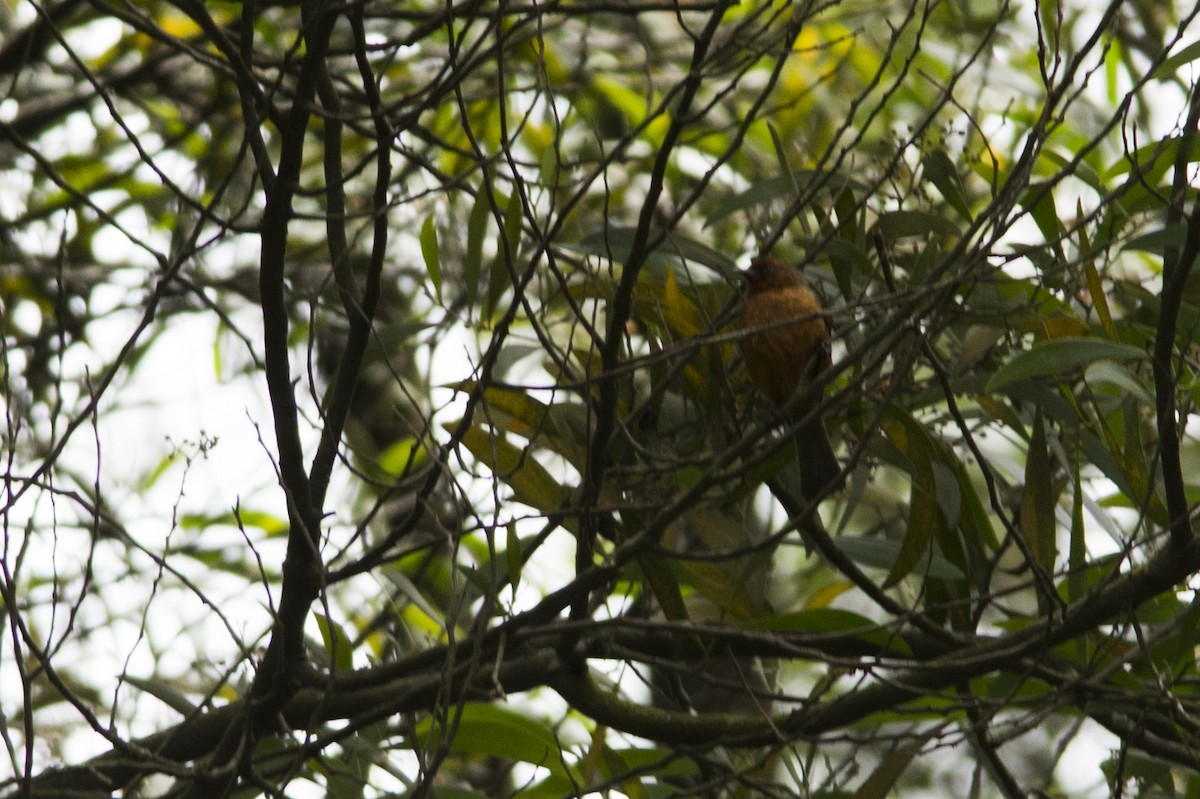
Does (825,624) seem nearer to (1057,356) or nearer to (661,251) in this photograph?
(1057,356)

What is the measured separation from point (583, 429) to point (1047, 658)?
106 cm

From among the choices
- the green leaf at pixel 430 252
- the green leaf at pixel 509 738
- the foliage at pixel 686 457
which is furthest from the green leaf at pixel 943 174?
the green leaf at pixel 509 738

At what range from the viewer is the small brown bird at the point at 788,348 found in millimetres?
3043

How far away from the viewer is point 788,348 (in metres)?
3.11

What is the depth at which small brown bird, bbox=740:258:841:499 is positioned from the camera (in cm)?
304

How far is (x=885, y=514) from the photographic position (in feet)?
12.6

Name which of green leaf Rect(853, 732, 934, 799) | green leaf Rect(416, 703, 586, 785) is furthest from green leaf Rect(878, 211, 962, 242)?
green leaf Rect(416, 703, 586, 785)

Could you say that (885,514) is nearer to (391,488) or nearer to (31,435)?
(391,488)

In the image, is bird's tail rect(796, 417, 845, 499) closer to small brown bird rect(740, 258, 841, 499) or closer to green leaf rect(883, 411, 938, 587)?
small brown bird rect(740, 258, 841, 499)

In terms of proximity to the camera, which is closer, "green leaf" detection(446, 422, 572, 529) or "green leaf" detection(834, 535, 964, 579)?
"green leaf" detection(446, 422, 572, 529)

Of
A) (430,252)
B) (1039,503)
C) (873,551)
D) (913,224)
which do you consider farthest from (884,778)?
(430,252)

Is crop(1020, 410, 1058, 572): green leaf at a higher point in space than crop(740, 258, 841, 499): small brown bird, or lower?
lower

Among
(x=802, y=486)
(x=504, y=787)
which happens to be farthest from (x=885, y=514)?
(x=504, y=787)

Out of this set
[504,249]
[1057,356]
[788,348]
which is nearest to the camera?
[504,249]
